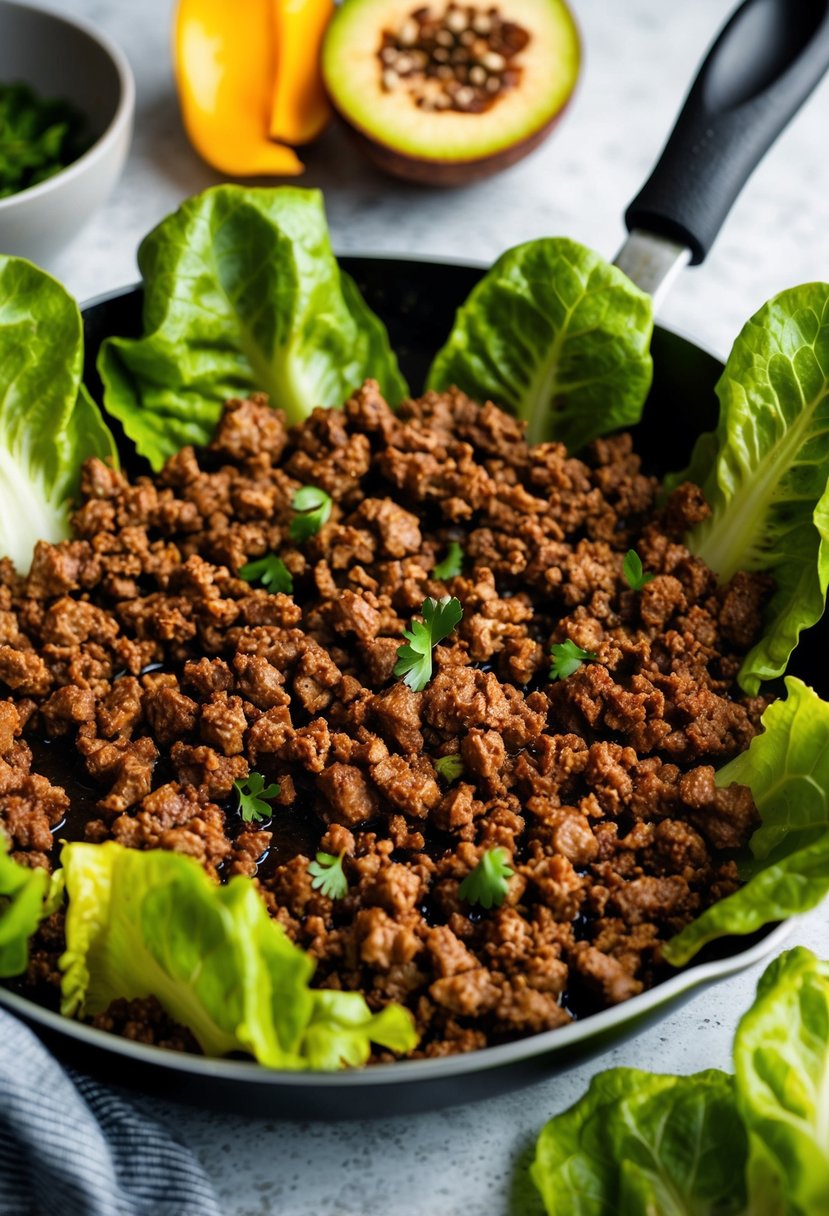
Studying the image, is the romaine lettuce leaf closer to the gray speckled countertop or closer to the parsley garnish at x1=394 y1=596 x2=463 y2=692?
the parsley garnish at x1=394 y1=596 x2=463 y2=692

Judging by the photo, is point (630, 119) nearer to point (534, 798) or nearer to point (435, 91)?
point (435, 91)

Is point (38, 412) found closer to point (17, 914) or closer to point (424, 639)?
point (424, 639)

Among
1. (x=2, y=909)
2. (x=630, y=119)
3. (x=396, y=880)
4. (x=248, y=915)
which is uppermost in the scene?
(x=630, y=119)

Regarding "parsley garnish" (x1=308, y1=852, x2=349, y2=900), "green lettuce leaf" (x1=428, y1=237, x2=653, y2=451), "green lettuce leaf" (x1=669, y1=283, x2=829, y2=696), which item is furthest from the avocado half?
"parsley garnish" (x1=308, y1=852, x2=349, y2=900)

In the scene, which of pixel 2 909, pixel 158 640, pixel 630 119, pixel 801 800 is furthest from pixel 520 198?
pixel 2 909

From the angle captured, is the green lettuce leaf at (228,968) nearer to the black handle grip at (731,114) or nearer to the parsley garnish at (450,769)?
the parsley garnish at (450,769)

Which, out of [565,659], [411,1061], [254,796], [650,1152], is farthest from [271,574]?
[650,1152]

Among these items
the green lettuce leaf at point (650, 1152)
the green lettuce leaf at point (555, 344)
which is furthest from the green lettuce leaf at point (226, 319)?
the green lettuce leaf at point (650, 1152)
